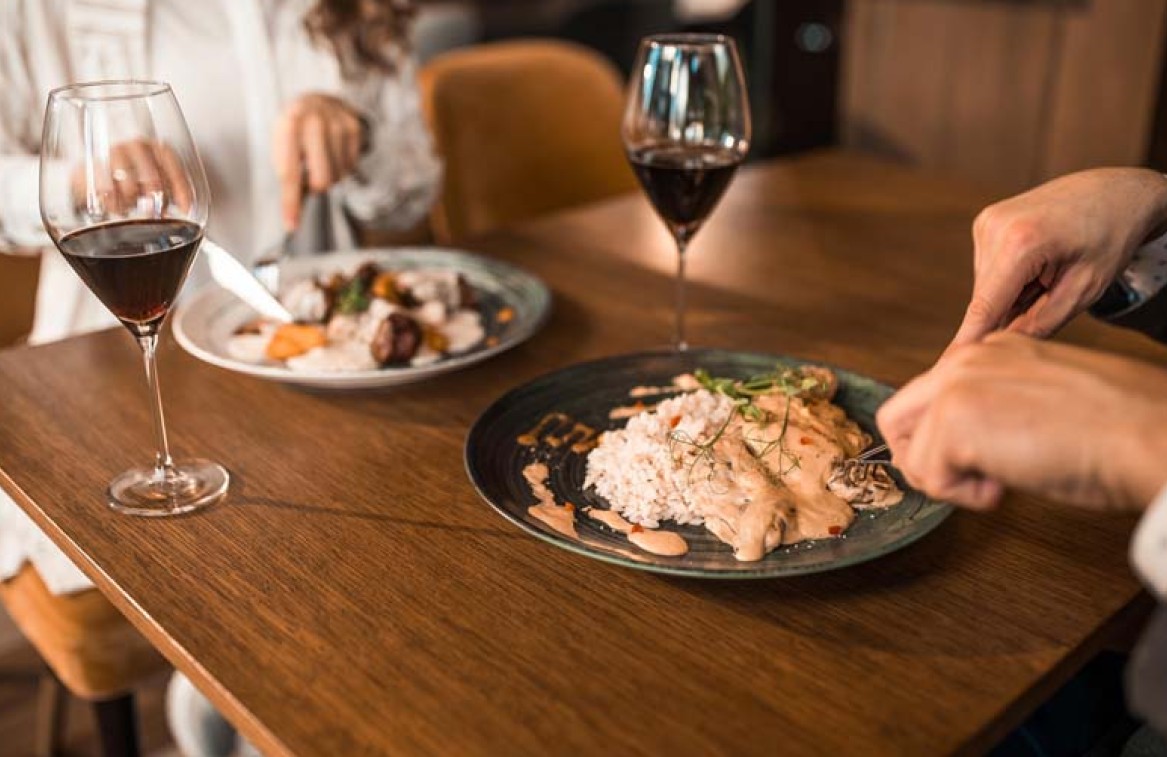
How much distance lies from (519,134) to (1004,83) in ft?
6.26

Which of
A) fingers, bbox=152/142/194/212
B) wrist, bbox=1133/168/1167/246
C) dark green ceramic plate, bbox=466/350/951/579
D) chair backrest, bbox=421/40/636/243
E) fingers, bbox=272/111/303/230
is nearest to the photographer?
dark green ceramic plate, bbox=466/350/951/579

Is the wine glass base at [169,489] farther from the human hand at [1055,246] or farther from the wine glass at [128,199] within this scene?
the human hand at [1055,246]

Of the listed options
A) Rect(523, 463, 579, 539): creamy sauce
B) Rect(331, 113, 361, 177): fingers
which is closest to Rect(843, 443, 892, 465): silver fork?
Rect(523, 463, 579, 539): creamy sauce

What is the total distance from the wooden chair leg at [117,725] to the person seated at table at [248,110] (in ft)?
0.40

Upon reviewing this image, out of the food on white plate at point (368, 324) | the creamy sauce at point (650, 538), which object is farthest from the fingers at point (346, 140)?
the creamy sauce at point (650, 538)

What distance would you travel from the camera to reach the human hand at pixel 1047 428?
0.66 m

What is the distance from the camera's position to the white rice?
0.84 meters

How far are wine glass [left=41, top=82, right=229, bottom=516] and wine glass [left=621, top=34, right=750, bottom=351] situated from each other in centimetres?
43

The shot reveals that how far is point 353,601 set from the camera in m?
0.79

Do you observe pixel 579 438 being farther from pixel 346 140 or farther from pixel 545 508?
pixel 346 140

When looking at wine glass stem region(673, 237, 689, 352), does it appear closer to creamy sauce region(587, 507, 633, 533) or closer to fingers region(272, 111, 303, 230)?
creamy sauce region(587, 507, 633, 533)

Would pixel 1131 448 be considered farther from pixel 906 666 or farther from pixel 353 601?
pixel 353 601

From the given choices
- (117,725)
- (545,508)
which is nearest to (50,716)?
(117,725)

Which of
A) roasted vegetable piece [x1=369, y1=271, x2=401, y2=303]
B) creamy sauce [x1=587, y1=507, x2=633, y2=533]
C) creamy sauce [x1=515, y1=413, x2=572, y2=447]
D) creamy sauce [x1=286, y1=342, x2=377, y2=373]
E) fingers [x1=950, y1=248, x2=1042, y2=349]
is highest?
fingers [x1=950, y1=248, x2=1042, y2=349]
